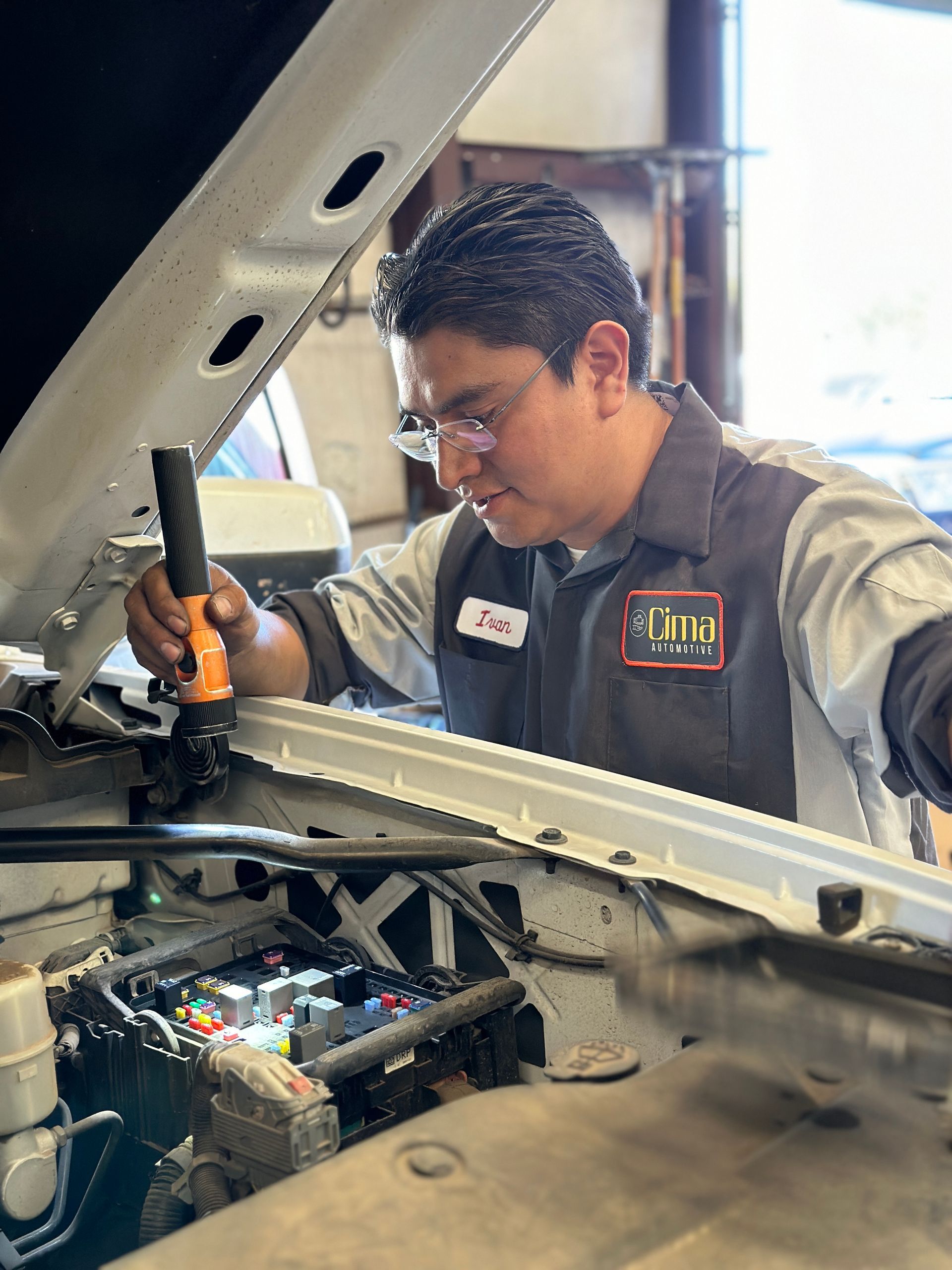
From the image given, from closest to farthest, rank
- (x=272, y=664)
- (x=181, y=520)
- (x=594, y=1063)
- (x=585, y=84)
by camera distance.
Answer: (x=594, y=1063) → (x=181, y=520) → (x=272, y=664) → (x=585, y=84)

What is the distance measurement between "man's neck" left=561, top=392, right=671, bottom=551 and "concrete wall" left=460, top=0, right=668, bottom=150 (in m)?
5.22

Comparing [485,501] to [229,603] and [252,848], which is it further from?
[252,848]

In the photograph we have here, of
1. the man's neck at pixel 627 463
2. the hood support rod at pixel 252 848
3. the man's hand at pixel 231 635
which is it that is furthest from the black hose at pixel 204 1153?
the man's neck at pixel 627 463

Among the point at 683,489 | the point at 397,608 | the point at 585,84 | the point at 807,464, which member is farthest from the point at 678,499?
the point at 585,84

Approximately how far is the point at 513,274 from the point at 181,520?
540 mm

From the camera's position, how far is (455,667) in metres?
1.90

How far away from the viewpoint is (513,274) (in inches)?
57.1

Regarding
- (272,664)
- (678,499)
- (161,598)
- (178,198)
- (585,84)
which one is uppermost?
(585,84)

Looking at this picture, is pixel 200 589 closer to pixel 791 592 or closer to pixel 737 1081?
pixel 791 592

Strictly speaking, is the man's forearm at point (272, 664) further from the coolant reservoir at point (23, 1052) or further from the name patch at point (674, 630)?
the coolant reservoir at point (23, 1052)

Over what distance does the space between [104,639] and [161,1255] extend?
0.99 metres

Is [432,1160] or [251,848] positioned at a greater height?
[251,848]

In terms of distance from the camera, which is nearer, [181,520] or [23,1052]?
[23,1052]

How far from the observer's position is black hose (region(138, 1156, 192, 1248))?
38.9 inches
